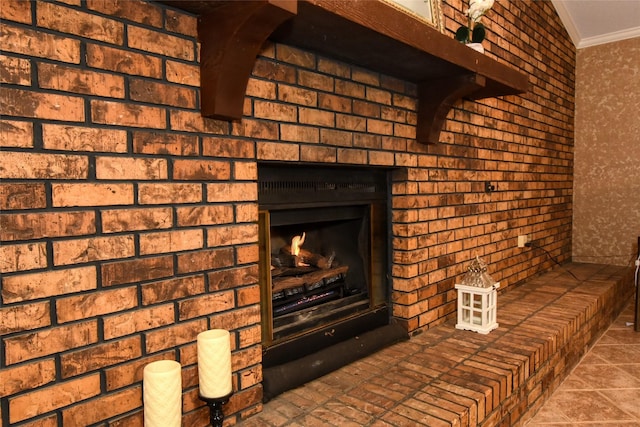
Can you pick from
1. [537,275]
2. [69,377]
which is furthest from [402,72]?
[537,275]

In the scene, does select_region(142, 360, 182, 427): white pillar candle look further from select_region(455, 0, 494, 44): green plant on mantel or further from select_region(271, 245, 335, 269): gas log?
select_region(455, 0, 494, 44): green plant on mantel

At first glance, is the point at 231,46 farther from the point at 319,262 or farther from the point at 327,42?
the point at 319,262

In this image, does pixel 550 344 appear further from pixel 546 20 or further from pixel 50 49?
pixel 546 20

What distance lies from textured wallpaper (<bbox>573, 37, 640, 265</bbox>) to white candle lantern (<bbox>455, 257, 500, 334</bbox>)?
2506mm

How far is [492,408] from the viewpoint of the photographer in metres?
1.62

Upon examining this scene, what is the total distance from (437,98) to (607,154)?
2.89m

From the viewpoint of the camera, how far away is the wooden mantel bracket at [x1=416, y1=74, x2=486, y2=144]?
195cm

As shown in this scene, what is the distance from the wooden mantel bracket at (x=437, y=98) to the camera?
195 centimetres

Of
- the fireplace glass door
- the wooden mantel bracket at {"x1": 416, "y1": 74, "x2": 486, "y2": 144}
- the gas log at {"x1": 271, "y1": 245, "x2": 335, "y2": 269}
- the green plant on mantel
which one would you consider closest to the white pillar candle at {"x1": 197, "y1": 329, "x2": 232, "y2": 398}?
the fireplace glass door

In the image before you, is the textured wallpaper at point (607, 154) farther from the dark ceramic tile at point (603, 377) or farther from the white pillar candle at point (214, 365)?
the white pillar candle at point (214, 365)

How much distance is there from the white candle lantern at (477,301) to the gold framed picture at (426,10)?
1168 mm

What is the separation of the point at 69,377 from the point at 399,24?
1.38 metres

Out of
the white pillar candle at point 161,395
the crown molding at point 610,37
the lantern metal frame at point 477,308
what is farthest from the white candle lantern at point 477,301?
the crown molding at point 610,37

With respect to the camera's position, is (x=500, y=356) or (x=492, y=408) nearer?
(x=492, y=408)
